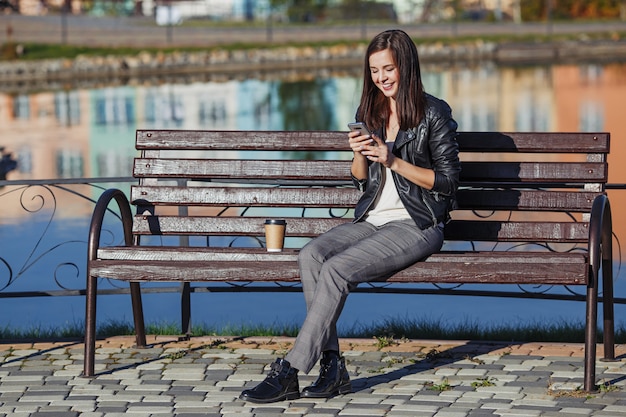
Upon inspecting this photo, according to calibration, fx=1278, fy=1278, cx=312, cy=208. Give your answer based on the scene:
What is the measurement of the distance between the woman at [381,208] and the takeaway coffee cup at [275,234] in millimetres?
135

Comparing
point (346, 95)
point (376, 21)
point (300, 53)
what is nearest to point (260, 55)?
point (300, 53)

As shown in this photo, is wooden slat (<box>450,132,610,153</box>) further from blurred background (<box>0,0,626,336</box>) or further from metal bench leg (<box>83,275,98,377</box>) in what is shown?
metal bench leg (<box>83,275,98,377</box>)

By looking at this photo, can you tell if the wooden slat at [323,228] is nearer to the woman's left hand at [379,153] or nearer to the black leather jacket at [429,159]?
the black leather jacket at [429,159]

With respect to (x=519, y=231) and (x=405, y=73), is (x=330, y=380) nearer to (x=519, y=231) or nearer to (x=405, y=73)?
(x=519, y=231)

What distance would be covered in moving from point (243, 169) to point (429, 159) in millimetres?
918

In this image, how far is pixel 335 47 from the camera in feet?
119

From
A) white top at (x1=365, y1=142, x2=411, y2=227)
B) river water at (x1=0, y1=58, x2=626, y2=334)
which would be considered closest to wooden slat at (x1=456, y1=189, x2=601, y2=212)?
white top at (x1=365, y1=142, x2=411, y2=227)

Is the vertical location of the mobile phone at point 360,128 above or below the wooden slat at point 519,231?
above

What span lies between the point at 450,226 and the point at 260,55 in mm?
30669

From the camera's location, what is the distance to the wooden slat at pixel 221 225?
5.23 meters

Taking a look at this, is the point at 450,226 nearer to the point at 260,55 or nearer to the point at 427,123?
the point at 427,123

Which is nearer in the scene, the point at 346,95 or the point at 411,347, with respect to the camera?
the point at 411,347

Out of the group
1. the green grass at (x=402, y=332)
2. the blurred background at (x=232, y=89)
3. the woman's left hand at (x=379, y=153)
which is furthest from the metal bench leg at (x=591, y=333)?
the blurred background at (x=232, y=89)

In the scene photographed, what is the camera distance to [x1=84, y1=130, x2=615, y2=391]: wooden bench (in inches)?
182
